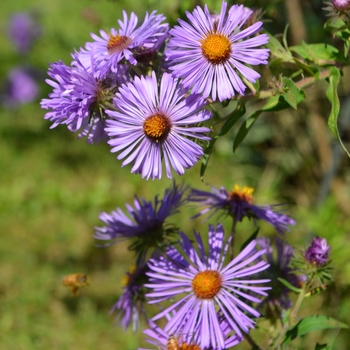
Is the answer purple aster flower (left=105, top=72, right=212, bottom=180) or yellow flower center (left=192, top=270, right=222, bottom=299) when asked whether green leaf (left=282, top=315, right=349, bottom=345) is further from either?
purple aster flower (left=105, top=72, right=212, bottom=180)

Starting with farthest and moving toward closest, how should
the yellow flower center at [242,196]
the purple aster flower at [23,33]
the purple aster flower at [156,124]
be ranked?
the purple aster flower at [23,33] → the yellow flower center at [242,196] → the purple aster flower at [156,124]

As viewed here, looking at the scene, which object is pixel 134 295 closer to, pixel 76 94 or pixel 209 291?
pixel 209 291

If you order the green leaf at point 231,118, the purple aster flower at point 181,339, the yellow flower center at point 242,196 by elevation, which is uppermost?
the green leaf at point 231,118

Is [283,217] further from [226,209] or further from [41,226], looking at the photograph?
[41,226]

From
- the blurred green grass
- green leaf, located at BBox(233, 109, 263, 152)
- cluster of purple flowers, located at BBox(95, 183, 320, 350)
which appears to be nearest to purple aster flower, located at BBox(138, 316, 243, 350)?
cluster of purple flowers, located at BBox(95, 183, 320, 350)

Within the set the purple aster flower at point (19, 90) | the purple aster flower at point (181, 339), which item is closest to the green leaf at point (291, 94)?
the purple aster flower at point (181, 339)

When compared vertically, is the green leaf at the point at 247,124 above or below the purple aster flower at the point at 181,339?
above

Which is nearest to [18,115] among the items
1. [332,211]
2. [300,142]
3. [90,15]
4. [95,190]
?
[95,190]

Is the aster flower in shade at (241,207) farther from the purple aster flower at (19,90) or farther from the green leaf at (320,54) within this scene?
the purple aster flower at (19,90)
